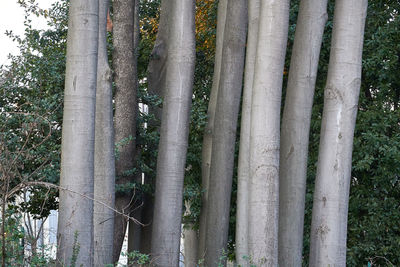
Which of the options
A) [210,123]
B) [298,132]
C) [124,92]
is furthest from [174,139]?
[124,92]

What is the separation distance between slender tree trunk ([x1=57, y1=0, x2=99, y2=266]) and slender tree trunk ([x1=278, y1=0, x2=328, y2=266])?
3.59 metres

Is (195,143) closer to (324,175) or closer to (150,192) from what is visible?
(150,192)

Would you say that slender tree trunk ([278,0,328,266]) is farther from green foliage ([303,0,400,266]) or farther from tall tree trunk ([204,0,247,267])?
green foliage ([303,0,400,266])

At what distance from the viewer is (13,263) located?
297 inches

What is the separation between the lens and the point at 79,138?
8.35 m

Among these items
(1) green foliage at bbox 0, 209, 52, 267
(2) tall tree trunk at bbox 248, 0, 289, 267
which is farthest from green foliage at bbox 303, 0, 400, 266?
(1) green foliage at bbox 0, 209, 52, 267

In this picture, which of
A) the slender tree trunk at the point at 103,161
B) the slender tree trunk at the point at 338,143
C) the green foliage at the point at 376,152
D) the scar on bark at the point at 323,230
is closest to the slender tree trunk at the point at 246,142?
the slender tree trunk at the point at 338,143

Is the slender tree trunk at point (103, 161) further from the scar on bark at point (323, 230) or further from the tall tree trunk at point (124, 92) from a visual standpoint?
the tall tree trunk at point (124, 92)

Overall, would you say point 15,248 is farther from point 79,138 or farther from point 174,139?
point 174,139

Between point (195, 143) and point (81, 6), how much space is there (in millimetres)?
8074

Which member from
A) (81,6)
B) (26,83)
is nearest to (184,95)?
(81,6)

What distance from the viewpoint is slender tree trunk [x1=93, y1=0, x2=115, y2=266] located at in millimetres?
10516

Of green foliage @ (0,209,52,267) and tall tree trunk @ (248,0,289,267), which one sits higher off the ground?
tall tree trunk @ (248,0,289,267)

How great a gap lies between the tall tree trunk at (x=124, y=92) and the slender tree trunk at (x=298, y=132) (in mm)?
3996
